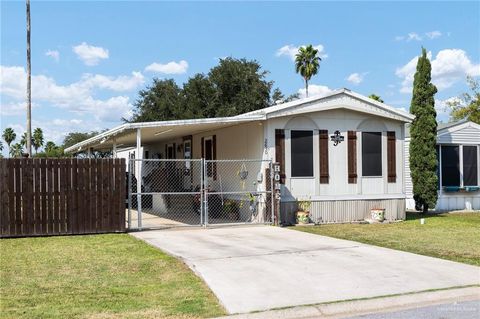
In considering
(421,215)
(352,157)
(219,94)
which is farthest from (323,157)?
(219,94)

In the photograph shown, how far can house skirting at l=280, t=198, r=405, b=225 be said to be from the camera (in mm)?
14746

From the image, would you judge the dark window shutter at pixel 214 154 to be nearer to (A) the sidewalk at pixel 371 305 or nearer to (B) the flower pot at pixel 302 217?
(B) the flower pot at pixel 302 217

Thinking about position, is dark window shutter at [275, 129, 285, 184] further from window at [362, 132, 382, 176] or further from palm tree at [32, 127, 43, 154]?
palm tree at [32, 127, 43, 154]

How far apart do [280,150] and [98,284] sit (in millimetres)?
8554

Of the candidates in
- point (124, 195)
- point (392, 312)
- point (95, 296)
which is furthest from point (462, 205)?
point (95, 296)

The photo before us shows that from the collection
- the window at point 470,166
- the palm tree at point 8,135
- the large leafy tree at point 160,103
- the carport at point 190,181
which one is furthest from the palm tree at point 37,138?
the window at point 470,166

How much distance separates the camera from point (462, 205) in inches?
782

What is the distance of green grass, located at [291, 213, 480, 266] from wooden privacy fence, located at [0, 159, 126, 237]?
4.97 meters

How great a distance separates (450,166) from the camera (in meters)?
19.6

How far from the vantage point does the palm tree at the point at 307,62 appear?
46281mm

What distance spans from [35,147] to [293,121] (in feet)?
259

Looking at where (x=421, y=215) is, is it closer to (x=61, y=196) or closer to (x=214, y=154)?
(x=214, y=154)

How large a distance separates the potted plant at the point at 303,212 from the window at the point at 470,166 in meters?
8.19

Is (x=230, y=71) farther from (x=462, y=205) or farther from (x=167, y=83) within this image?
(x=462, y=205)
